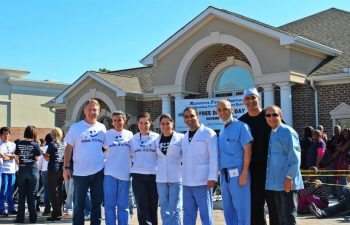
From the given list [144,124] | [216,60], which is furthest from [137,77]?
[144,124]

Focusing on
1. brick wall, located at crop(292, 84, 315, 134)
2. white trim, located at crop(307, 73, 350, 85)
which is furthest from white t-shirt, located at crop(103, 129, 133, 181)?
white trim, located at crop(307, 73, 350, 85)

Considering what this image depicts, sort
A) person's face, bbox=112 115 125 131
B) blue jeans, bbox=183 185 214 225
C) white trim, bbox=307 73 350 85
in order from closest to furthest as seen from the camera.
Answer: blue jeans, bbox=183 185 214 225, person's face, bbox=112 115 125 131, white trim, bbox=307 73 350 85

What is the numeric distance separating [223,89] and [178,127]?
228 centimetres

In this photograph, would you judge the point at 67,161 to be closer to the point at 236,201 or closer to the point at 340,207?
the point at 236,201

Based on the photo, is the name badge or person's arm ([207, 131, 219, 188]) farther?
person's arm ([207, 131, 219, 188])

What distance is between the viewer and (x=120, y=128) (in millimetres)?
7910

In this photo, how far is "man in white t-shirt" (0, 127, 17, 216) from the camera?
11.0 meters

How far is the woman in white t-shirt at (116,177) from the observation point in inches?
299

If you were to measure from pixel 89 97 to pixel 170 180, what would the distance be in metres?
14.3

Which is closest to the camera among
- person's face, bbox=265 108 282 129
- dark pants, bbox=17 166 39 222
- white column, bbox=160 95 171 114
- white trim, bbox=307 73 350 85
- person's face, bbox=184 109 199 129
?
person's face, bbox=265 108 282 129

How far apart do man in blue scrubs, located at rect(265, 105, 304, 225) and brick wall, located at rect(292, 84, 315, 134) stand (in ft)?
32.9

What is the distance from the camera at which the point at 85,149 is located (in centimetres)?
748

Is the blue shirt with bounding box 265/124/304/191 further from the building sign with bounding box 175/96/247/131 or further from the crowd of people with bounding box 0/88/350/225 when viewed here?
the building sign with bounding box 175/96/247/131

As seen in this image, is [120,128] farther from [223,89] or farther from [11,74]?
[11,74]
